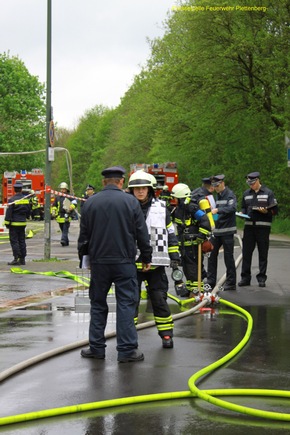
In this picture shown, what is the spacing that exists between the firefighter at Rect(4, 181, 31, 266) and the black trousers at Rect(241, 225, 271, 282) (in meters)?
6.18

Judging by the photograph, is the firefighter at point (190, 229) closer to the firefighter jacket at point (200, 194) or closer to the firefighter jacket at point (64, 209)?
the firefighter jacket at point (200, 194)

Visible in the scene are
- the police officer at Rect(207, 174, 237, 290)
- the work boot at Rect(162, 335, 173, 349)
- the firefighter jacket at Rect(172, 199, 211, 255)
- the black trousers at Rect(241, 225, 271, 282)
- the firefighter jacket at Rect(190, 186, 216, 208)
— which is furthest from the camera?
the black trousers at Rect(241, 225, 271, 282)

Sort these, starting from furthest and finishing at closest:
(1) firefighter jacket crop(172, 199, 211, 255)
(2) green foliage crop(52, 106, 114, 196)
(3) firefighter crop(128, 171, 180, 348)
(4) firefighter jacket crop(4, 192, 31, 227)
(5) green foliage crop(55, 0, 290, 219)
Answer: (2) green foliage crop(52, 106, 114, 196), (5) green foliage crop(55, 0, 290, 219), (4) firefighter jacket crop(4, 192, 31, 227), (1) firefighter jacket crop(172, 199, 211, 255), (3) firefighter crop(128, 171, 180, 348)

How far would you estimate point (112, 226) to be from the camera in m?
7.71

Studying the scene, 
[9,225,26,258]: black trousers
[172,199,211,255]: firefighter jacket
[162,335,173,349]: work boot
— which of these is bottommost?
[162,335,173,349]: work boot

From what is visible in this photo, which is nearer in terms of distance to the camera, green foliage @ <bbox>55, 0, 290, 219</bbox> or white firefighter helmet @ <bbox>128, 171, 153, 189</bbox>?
white firefighter helmet @ <bbox>128, 171, 153, 189</bbox>

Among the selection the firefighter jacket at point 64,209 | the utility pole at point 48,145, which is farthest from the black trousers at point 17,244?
the firefighter jacket at point 64,209

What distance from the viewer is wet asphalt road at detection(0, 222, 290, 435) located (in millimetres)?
5570

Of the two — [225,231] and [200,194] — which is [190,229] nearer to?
[200,194]

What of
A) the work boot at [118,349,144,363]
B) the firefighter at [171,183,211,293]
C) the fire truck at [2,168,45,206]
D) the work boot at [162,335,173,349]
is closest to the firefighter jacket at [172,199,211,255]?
the firefighter at [171,183,211,293]

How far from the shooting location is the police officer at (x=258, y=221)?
548 inches

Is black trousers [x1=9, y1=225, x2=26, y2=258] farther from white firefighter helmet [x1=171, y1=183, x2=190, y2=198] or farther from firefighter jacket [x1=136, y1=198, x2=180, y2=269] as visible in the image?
firefighter jacket [x1=136, y1=198, x2=180, y2=269]

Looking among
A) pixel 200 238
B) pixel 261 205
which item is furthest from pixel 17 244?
pixel 200 238

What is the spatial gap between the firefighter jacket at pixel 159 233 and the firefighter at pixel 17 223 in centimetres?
1021
